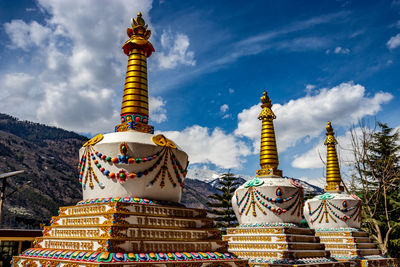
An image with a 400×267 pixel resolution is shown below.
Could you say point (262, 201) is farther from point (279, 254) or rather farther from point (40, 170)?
point (40, 170)

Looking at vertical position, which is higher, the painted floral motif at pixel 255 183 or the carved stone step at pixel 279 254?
the painted floral motif at pixel 255 183

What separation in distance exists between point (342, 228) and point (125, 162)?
1682 centimetres

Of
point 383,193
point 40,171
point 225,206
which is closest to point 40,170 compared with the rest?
point 40,171

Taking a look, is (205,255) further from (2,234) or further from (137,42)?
(2,234)

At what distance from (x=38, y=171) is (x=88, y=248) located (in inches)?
5217

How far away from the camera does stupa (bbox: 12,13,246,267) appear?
28.6ft

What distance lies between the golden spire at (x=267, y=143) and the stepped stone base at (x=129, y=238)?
368 inches

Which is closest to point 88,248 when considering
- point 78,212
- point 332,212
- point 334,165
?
point 78,212

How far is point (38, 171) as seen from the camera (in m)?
127

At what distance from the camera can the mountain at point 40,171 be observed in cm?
9485

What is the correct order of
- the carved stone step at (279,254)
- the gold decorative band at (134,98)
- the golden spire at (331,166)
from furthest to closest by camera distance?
the golden spire at (331,166) < the carved stone step at (279,254) < the gold decorative band at (134,98)

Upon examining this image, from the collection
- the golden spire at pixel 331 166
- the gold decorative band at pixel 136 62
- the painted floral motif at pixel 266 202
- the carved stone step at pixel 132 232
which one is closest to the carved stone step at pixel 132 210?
the carved stone step at pixel 132 232

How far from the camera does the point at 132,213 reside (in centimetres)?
923

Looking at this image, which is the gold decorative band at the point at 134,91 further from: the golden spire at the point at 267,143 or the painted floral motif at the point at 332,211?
the painted floral motif at the point at 332,211
